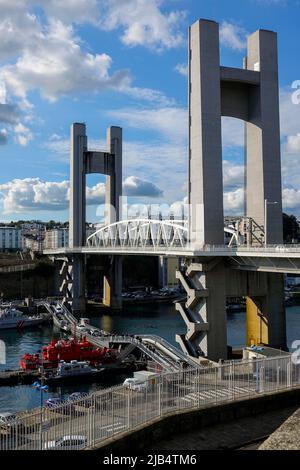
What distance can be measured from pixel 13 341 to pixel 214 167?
809 inches

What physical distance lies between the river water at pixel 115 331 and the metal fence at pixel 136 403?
12171mm

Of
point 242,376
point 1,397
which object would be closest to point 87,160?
point 1,397

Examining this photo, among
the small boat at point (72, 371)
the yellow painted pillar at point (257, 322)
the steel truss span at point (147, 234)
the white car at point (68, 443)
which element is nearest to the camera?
the white car at point (68, 443)

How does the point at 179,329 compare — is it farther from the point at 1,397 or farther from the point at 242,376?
the point at 242,376

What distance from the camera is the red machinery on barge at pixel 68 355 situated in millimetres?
26344

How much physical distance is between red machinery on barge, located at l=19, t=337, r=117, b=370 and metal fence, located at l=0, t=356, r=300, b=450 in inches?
678

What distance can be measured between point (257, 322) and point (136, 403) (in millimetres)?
17101

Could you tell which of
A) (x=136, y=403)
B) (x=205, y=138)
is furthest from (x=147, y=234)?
(x=136, y=403)

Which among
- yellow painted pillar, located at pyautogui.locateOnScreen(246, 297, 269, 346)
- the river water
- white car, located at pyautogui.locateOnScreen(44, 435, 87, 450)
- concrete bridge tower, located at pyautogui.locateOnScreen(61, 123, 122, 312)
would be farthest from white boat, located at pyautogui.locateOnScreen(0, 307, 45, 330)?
white car, located at pyautogui.locateOnScreen(44, 435, 87, 450)

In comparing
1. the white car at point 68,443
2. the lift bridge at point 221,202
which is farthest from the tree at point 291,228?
the white car at point 68,443

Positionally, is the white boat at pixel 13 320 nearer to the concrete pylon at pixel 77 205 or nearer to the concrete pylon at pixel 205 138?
the concrete pylon at pixel 77 205

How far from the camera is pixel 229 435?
29.8 feet

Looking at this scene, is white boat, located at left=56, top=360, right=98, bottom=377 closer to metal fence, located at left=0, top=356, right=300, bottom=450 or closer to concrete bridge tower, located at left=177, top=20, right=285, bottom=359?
concrete bridge tower, located at left=177, top=20, right=285, bottom=359

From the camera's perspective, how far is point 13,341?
1436 inches
